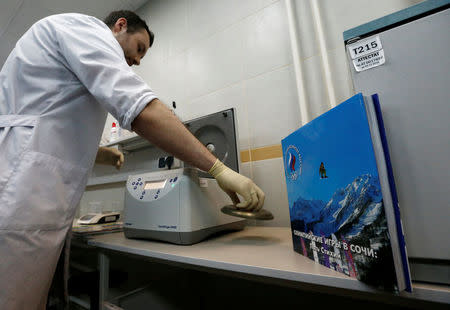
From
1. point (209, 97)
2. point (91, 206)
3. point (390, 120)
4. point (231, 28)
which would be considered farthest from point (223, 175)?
point (91, 206)

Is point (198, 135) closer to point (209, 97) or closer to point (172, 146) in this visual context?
point (209, 97)

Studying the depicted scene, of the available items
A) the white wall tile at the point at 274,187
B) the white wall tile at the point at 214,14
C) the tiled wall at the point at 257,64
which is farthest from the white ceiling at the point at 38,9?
the white wall tile at the point at 274,187

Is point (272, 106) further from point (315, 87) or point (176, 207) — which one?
point (176, 207)

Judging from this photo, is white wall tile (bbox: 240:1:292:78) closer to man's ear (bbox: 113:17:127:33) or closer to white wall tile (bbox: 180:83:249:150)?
white wall tile (bbox: 180:83:249:150)

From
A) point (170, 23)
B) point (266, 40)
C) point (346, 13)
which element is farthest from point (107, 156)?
point (346, 13)

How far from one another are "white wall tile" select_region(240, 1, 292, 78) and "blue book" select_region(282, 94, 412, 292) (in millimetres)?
951

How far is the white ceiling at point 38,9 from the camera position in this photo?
1.88 m

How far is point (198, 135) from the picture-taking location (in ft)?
4.19

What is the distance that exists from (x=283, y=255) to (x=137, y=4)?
8.38ft

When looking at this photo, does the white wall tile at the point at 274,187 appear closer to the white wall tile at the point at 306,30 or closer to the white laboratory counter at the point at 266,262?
the white laboratory counter at the point at 266,262

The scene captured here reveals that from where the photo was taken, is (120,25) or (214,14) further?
(214,14)

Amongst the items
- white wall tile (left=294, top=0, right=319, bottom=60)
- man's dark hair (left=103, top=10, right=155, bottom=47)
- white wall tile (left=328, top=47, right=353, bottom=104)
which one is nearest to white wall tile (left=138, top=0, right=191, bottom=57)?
man's dark hair (left=103, top=10, right=155, bottom=47)

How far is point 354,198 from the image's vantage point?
0.37 m

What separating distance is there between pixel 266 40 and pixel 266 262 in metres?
1.29
